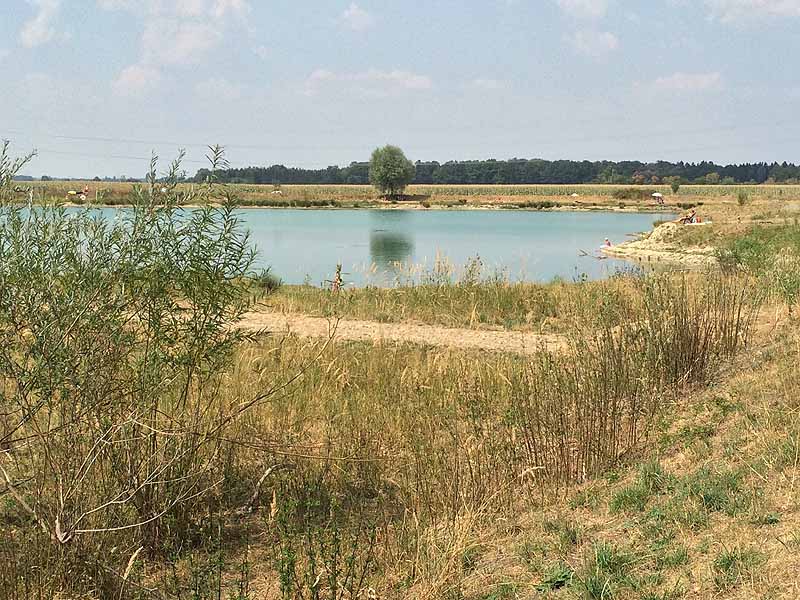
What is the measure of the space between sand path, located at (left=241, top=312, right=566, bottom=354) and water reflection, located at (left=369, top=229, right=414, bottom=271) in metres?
18.0

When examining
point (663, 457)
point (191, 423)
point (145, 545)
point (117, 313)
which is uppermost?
point (117, 313)

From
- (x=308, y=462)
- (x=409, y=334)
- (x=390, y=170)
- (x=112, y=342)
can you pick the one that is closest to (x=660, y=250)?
(x=409, y=334)

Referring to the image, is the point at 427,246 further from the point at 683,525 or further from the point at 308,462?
the point at 683,525

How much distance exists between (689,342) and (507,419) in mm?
2497

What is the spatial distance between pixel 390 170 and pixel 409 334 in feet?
363

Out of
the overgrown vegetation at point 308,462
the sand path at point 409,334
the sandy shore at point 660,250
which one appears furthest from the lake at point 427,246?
the overgrown vegetation at point 308,462

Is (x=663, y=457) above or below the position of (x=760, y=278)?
below

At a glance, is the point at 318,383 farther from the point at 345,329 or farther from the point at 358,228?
the point at 358,228

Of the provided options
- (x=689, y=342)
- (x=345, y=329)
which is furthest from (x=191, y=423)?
(x=345, y=329)

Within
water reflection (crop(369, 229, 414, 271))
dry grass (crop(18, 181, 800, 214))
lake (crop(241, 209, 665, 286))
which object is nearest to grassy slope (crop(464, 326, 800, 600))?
lake (crop(241, 209, 665, 286))

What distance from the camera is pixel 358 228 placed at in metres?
61.9

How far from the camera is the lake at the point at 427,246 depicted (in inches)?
1089

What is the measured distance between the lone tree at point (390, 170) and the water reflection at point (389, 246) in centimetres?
6484

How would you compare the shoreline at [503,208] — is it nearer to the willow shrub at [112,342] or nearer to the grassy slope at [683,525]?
the grassy slope at [683,525]
